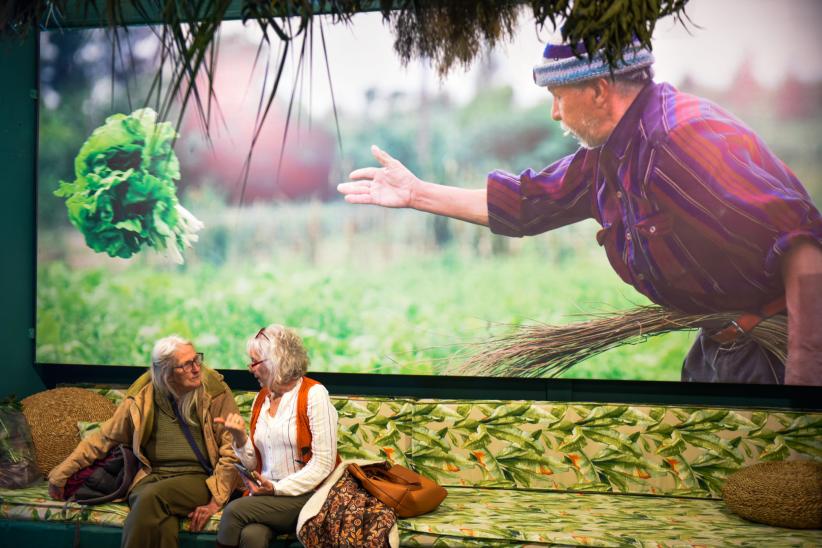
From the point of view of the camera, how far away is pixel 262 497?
3703mm

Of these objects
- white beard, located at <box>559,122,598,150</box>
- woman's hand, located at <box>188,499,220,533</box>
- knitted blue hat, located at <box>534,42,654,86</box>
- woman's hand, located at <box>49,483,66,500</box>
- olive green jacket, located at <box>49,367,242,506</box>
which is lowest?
woman's hand, located at <box>188,499,220,533</box>

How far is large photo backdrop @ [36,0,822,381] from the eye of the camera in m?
4.39

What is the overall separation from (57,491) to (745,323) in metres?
3.26

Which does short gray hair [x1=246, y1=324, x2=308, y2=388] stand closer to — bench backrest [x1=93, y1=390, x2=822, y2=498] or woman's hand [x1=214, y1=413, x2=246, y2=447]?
woman's hand [x1=214, y1=413, x2=246, y2=447]

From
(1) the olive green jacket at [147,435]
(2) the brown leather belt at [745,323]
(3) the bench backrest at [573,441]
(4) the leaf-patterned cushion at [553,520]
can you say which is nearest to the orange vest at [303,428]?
(1) the olive green jacket at [147,435]

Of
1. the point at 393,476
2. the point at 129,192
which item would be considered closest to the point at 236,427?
the point at 393,476

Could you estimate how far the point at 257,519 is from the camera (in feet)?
12.0

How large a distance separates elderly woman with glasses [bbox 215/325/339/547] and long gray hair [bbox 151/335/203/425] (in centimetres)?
27

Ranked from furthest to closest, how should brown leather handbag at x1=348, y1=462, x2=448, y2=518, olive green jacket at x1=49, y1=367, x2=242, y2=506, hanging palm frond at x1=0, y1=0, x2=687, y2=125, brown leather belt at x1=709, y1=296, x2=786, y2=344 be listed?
brown leather belt at x1=709, y1=296, x2=786, y2=344 → olive green jacket at x1=49, y1=367, x2=242, y2=506 → brown leather handbag at x1=348, y1=462, x2=448, y2=518 → hanging palm frond at x1=0, y1=0, x2=687, y2=125

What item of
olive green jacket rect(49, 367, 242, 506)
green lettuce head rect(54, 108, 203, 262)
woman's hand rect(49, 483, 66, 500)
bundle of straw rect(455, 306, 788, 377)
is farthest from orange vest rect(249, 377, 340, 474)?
green lettuce head rect(54, 108, 203, 262)

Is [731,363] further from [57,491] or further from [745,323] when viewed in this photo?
[57,491]

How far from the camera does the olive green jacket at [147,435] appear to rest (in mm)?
3949

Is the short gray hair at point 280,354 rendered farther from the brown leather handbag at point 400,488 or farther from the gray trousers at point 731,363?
the gray trousers at point 731,363

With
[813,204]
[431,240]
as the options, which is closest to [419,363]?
[431,240]
